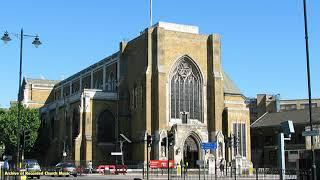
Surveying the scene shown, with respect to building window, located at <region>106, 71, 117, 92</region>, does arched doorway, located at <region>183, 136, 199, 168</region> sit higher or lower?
lower

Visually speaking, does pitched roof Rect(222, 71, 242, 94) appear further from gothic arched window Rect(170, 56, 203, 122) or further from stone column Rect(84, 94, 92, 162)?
stone column Rect(84, 94, 92, 162)

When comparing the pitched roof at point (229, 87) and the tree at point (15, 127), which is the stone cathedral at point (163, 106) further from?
the tree at point (15, 127)

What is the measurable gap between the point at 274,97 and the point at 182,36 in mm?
57932

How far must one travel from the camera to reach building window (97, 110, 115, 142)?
7694 cm

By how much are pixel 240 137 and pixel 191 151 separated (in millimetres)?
7944

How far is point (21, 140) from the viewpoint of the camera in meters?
36.1

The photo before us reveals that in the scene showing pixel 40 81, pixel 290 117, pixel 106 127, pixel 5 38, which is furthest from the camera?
pixel 40 81

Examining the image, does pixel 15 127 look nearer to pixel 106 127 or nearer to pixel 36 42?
pixel 106 127

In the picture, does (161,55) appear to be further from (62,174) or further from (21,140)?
(21,140)

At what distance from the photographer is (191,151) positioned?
234 ft

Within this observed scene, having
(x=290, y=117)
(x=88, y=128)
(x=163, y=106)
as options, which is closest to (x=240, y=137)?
(x=163, y=106)

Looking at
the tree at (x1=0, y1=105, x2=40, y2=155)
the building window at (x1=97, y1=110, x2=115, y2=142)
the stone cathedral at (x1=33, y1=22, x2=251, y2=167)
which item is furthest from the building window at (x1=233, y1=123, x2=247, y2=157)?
the tree at (x1=0, y1=105, x2=40, y2=155)

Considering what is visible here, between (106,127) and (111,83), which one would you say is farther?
(111,83)

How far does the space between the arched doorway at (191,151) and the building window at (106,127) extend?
478 inches
